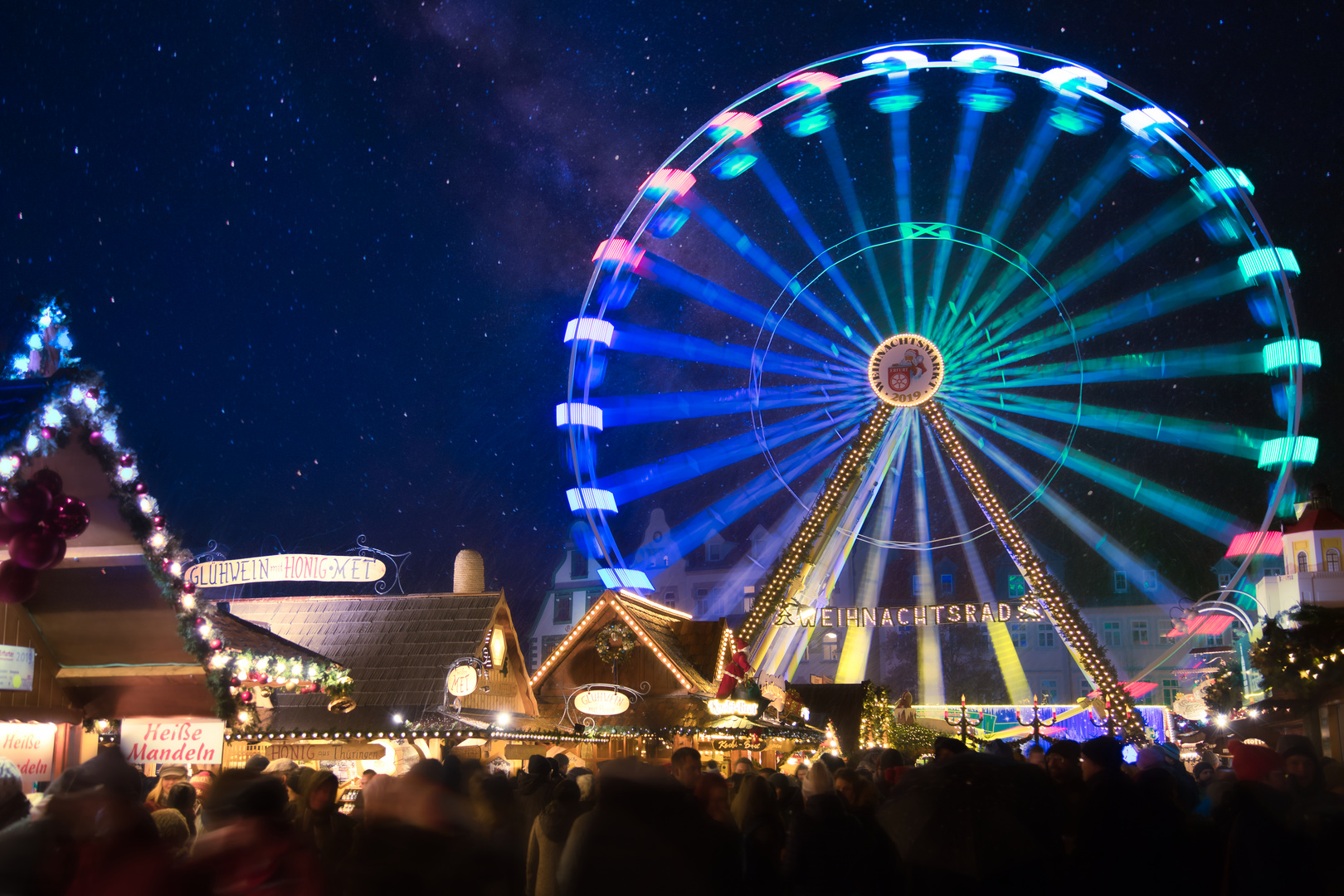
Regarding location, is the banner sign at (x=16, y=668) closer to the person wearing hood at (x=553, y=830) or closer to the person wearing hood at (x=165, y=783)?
the person wearing hood at (x=165, y=783)

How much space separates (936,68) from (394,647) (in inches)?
641

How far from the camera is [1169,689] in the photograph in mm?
52250

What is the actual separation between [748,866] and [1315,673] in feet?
54.1

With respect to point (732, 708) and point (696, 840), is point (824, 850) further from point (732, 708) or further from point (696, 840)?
point (732, 708)

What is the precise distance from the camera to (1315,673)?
723 inches

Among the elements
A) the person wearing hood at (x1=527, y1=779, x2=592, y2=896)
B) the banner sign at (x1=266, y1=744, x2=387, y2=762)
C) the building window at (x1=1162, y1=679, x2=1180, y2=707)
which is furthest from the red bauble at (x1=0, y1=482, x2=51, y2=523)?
the building window at (x1=1162, y1=679, x2=1180, y2=707)

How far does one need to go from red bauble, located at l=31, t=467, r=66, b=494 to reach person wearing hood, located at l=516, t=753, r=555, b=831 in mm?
4025

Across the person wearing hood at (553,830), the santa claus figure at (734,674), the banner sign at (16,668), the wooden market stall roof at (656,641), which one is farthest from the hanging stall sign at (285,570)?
the person wearing hood at (553,830)

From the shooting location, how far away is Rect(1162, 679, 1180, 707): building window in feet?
170

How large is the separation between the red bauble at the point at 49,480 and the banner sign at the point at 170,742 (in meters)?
2.63

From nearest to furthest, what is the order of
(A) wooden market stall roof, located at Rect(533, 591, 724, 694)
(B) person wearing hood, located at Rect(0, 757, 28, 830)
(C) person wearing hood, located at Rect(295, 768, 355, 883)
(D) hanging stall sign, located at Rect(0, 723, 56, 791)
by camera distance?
(B) person wearing hood, located at Rect(0, 757, 28, 830) < (C) person wearing hood, located at Rect(295, 768, 355, 883) < (D) hanging stall sign, located at Rect(0, 723, 56, 791) < (A) wooden market stall roof, located at Rect(533, 591, 724, 694)

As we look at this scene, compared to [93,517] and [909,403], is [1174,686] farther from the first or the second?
[93,517]

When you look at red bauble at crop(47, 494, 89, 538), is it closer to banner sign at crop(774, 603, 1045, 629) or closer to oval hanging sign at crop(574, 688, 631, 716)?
oval hanging sign at crop(574, 688, 631, 716)

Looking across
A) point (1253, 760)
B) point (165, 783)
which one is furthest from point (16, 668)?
point (1253, 760)
